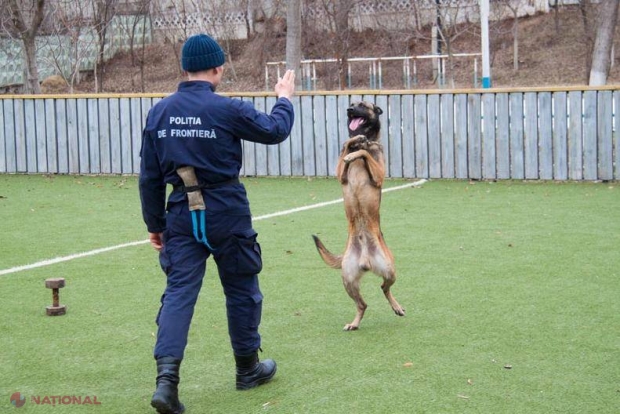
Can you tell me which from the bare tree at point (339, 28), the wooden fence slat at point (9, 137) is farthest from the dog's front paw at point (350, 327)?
the bare tree at point (339, 28)

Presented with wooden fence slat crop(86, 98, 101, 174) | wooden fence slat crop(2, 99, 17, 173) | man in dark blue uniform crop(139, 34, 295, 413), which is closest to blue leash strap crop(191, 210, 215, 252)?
man in dark blue uniform crop(139, 34, 295, 413)

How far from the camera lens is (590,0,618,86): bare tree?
25.4 meters

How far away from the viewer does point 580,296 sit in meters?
7.58

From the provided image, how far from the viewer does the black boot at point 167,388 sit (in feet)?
16.2

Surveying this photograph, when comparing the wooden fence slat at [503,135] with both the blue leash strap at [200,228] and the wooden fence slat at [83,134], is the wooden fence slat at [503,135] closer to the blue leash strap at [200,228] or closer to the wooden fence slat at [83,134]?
the wooden fence slat at [83,134]

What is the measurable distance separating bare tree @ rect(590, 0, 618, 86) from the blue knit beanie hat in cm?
2186

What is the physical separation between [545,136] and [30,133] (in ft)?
29.5

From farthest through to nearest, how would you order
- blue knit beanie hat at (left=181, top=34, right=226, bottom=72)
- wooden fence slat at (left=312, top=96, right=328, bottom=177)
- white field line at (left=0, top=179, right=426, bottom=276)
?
wooden fence slat at (left=312, top=96, right=328, bottom=177) → white field line at (left=0, top=179, right=426, bottom=276) → blue knit beanie hat at (left=181, top=34, right=226, bottom=72)

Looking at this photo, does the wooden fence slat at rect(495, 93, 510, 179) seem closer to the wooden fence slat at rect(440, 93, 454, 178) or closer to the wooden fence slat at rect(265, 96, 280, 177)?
the wooden fence slat at rect(440, 93, 454, 178)

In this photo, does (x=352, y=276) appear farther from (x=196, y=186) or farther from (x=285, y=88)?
(x=196, y=186)

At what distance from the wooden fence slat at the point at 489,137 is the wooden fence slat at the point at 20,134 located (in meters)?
8.14

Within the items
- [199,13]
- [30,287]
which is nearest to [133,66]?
[199,13]

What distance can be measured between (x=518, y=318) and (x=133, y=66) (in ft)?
111

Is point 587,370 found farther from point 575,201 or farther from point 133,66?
point 133,66
